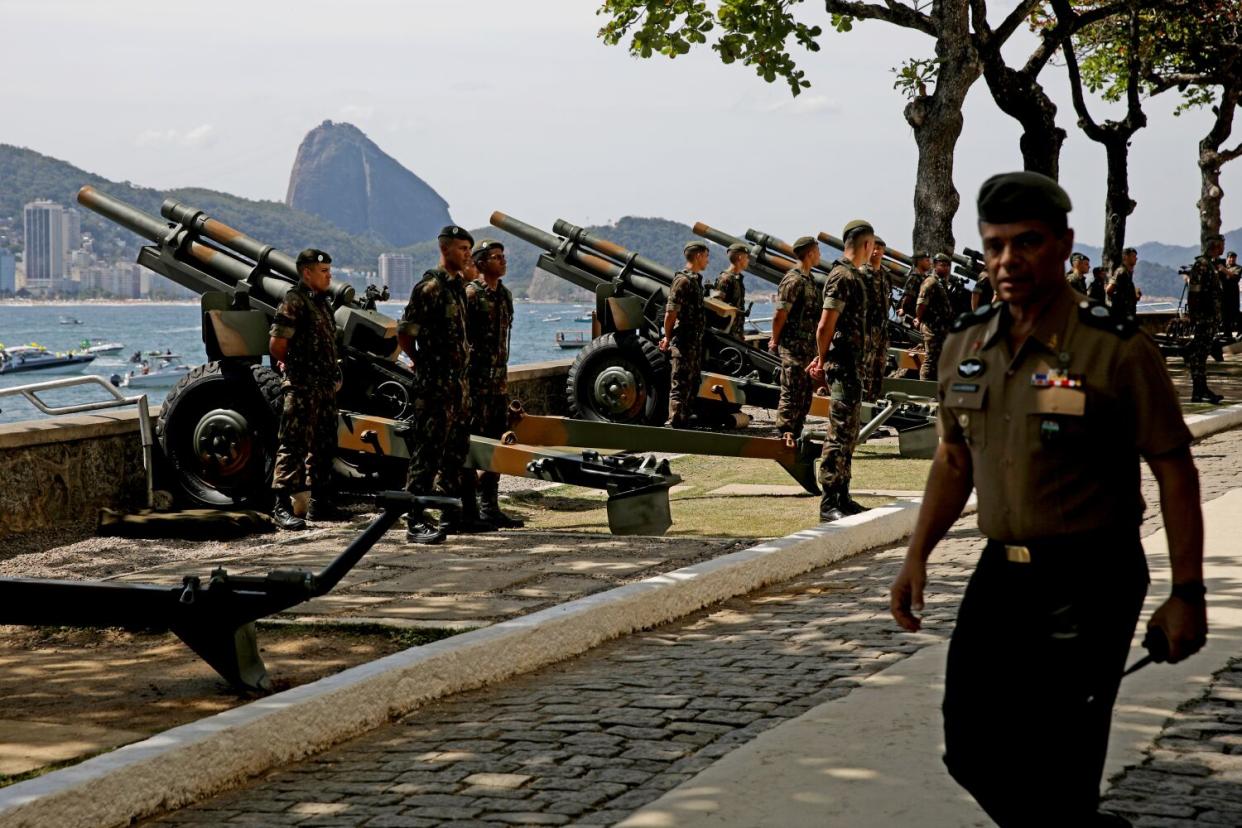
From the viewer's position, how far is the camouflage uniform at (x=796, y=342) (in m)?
13.0

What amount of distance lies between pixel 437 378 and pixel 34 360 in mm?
86035

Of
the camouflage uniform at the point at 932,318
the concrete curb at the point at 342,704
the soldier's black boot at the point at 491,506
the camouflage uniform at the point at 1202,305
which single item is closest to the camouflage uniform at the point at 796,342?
the soldier's black boot at the point at 491,506

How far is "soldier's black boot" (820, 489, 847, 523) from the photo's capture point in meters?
10.4

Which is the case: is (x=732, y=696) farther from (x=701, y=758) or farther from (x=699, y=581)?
(x=699, y=581)

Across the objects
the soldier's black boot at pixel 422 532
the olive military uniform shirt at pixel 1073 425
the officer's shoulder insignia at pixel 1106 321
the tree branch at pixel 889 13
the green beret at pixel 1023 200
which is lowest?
the soldier's black boot at pixel 422 532

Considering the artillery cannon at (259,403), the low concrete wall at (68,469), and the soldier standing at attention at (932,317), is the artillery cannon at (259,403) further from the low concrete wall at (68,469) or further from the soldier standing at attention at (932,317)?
the soldier standing at attention at (932,317)

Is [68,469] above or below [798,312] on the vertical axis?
below

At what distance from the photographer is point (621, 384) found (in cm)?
1591

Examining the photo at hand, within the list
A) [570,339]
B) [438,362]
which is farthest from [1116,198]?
[570,339]

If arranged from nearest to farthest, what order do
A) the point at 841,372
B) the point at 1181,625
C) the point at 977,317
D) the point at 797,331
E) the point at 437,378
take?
1. the point at 1181,625
2. the point at 977,317
3. the point at 437,378
4. the point at 841,372
5. the point at 797,331

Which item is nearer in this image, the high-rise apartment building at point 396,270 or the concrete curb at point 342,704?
the concrete curb at point 342,704

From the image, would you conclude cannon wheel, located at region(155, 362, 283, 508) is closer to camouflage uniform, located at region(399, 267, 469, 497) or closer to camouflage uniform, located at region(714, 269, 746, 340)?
camouflage uniform, located at region(399, 267, 469, 497)

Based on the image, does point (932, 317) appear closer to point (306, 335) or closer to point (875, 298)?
point (875, 298)

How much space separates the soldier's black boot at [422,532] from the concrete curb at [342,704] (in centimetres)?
180
